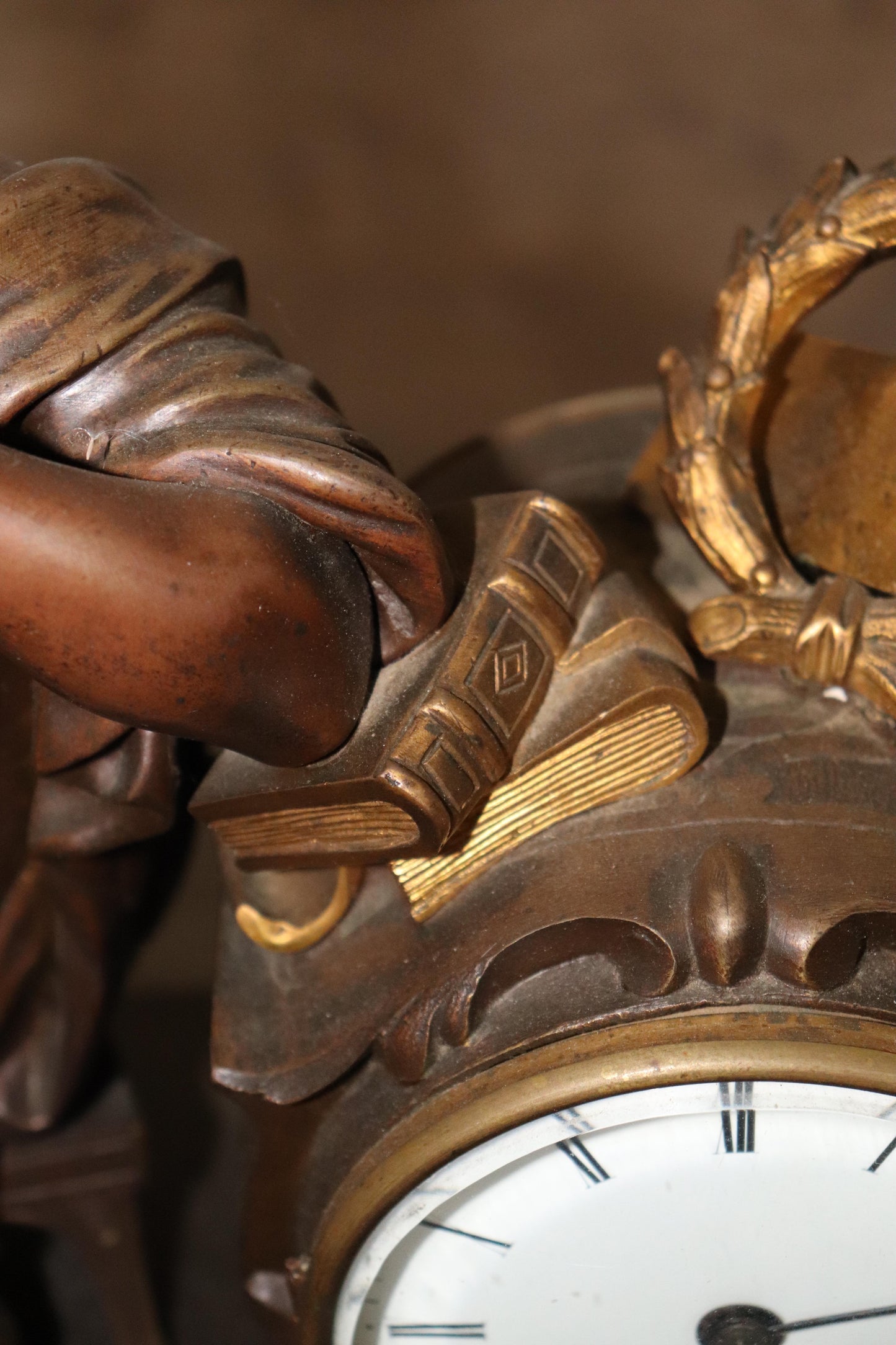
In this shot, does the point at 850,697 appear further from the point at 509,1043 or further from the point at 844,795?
the point at 509,1043

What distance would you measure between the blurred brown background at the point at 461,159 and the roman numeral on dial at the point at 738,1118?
851mm

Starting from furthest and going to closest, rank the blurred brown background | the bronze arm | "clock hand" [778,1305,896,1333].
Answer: the blurred brown background < "clock hand" [778,1305,896,1333] < the bronze arm

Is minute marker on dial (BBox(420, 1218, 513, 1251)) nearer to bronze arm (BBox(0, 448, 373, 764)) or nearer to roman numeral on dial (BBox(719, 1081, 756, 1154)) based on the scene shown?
roman numeral on dial (BBox(719, 1081, 756, 1154))

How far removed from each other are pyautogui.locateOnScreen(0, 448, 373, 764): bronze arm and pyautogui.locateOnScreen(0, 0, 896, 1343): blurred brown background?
0.87 meters

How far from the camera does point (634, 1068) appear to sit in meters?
0.54

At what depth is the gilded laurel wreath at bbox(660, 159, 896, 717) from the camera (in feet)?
2.06

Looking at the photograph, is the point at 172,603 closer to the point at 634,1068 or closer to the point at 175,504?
the point at 175,504

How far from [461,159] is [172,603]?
1151 millimetres

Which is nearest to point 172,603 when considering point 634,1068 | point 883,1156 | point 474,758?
point 474,758

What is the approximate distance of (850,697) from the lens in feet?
2.14

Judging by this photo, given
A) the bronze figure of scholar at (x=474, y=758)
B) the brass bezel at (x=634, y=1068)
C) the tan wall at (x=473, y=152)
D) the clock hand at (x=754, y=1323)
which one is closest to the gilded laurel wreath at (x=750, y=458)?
the bronze figure of scholar at (x=474, y=758)

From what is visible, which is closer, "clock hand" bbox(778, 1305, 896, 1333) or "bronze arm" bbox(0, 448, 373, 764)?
"bronze arm" bbox(0, 448, 373, 764)

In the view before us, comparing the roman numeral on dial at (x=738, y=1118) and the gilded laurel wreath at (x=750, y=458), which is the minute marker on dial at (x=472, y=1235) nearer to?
the roman numeral on dial at (x=738, y=1118)

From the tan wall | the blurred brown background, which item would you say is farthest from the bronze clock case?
the tan wall
